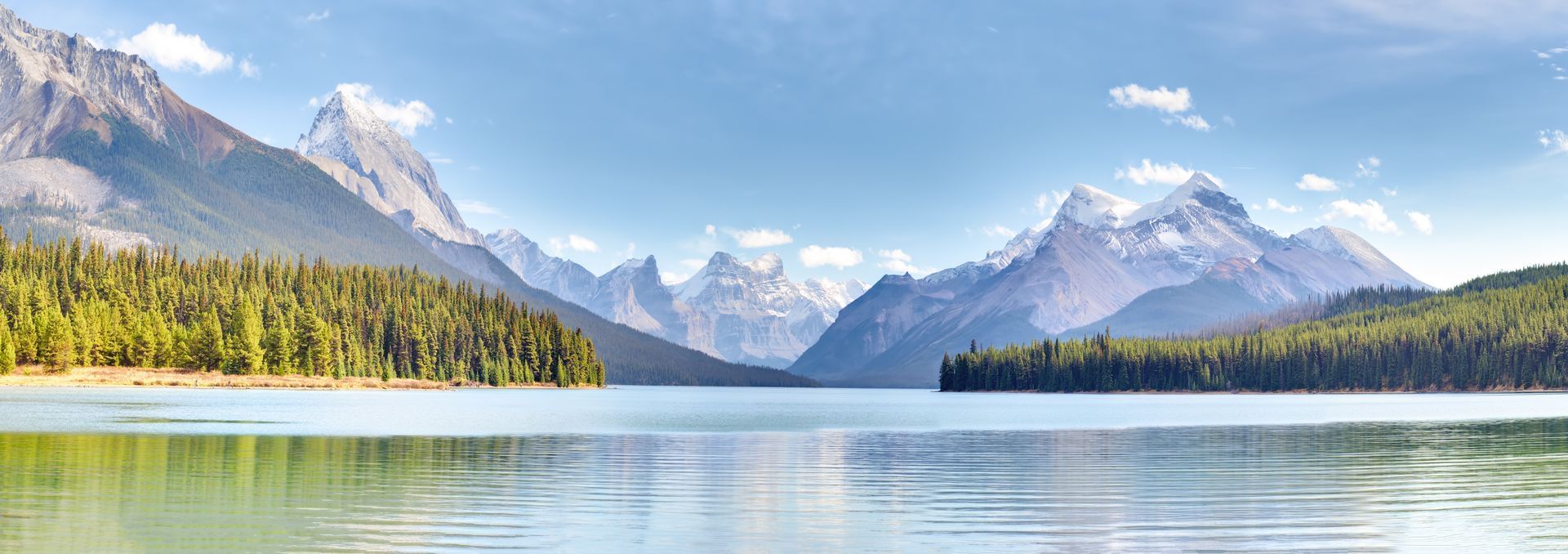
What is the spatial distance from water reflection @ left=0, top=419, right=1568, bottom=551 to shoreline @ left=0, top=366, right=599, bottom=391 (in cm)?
10444

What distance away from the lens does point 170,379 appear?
15900 centimetres

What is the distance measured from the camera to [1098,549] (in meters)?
24.6

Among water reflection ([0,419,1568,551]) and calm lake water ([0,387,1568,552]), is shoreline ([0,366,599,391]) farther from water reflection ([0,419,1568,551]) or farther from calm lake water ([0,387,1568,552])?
water reflection ([0,419,1568,551])

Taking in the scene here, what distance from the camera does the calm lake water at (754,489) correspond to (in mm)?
26125

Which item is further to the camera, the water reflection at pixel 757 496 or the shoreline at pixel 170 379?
the shoreline at pixel 170 379

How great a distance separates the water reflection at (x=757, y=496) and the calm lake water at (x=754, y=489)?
152 mm

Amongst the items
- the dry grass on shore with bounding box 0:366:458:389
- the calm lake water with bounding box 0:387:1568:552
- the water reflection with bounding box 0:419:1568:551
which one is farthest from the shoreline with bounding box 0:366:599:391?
the water reflection with bounding box 0:419:1568:551

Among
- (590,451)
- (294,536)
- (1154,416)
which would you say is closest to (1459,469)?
(590,451)

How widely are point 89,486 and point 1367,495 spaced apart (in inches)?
1510

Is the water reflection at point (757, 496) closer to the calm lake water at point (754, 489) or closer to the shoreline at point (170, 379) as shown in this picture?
the calm lake water at point (754, 489)

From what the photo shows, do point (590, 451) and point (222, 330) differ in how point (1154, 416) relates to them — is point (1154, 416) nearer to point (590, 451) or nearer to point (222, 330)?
point (590, 451)

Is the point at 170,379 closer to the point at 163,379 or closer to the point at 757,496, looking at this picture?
the point at 163,379

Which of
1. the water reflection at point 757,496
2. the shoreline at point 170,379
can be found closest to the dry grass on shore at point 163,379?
the shoreline at point 170,379

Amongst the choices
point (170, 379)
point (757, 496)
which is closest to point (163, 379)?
point (170, 379)
